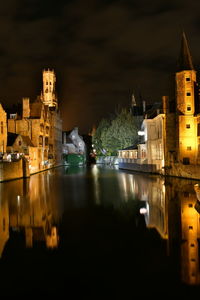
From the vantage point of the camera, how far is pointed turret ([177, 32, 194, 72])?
4650cm

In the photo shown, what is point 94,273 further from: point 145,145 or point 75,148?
point 75,148

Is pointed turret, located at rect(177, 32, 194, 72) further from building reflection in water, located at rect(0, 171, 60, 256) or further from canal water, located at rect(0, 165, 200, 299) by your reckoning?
building reflection in water, located at rect(0, 171, 60, 256)

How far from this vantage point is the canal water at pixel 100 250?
325 inches

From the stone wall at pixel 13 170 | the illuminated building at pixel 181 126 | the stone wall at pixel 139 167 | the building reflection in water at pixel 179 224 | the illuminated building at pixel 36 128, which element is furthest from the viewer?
the illuminated building at pixel 36 128

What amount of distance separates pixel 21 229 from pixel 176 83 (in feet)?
125

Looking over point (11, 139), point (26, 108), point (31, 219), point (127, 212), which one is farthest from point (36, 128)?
point (31, 219)

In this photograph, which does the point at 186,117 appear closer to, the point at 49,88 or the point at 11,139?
the point at 11,139

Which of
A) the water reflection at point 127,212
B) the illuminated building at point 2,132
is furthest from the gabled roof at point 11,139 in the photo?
the water reflection at point 127,212

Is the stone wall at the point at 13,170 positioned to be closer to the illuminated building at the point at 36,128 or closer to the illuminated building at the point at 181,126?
the illuminated building at the point at 36,128

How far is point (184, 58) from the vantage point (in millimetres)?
46938

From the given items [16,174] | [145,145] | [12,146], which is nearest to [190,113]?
[145,145]

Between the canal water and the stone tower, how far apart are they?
82.2 feet

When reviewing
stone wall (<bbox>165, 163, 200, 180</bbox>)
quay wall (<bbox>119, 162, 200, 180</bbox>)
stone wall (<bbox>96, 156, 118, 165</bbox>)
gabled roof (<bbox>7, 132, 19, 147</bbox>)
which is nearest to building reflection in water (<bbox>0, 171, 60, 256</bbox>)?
stone wall (<bbox>165, 163, 200, 180</bbox>)

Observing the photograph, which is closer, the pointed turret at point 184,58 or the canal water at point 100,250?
the canal water at point 100,250
